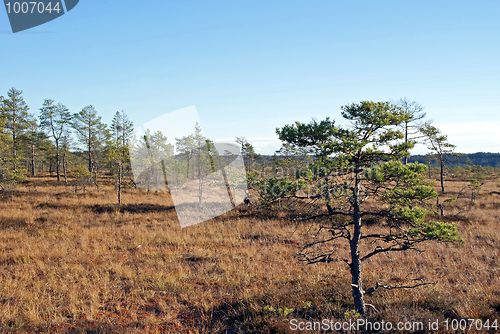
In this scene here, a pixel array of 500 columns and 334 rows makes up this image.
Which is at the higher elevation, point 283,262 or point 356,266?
point 356,266

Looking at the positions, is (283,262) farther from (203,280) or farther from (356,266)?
(356,266)

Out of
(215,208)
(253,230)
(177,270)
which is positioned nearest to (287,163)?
(215,208)

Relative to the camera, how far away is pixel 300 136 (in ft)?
15.0

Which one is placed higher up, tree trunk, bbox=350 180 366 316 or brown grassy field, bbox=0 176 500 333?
tree trunk, bbox=350 180 366 316

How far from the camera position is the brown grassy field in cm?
526

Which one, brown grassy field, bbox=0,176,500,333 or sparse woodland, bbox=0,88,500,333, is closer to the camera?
sparse woodland, bbox=0,88,500,333

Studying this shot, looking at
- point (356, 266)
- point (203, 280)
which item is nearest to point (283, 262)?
point (203, 280)

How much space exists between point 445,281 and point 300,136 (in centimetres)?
700

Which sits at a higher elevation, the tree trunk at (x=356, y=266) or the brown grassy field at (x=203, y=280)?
the tree trunk at (x=356, y=266)

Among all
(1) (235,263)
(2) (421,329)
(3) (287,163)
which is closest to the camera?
(2) (421,329)

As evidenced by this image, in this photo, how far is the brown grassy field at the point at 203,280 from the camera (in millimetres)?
5262

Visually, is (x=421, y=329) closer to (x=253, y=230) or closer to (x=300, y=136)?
(x=300, y=136)

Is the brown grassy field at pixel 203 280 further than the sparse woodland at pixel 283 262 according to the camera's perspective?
Yes

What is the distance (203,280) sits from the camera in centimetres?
774
